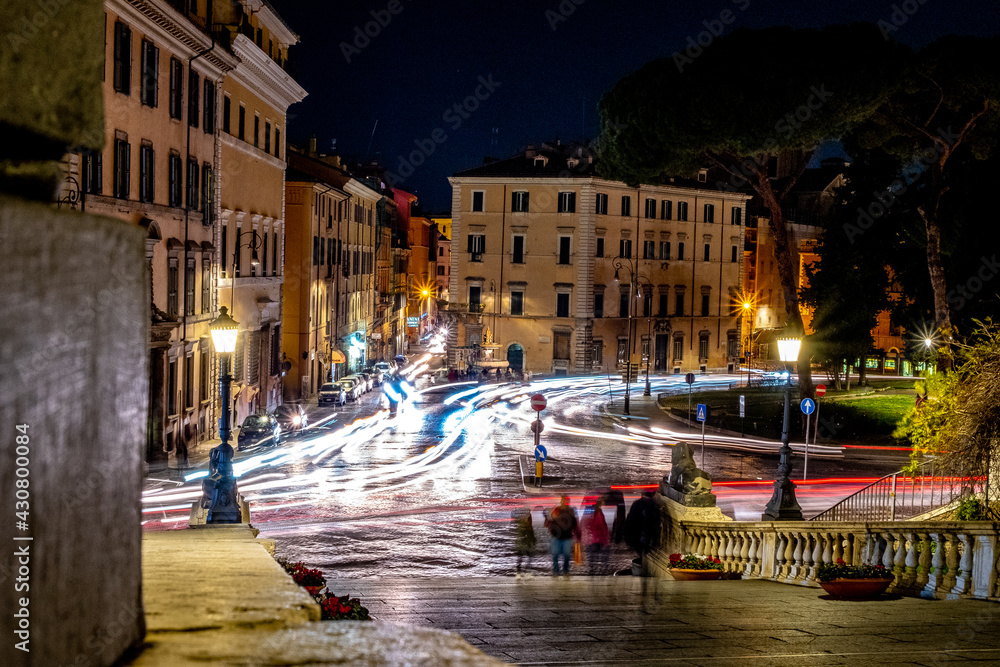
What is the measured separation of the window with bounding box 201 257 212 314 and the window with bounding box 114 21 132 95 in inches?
324

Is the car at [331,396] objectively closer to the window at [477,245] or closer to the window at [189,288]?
the window at [189,288]

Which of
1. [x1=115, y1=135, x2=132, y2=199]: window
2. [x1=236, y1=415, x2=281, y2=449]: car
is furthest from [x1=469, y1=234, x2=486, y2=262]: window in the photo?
[x1=115, y1=135, x2=132, y2=199]: window

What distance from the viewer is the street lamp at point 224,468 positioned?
1513 cm

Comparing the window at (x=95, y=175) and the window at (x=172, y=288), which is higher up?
the window at (x=95, y=175)

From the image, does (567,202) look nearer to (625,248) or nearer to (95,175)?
(625,248)

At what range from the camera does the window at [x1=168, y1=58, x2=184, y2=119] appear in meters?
30.8

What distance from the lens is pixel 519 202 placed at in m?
70.4

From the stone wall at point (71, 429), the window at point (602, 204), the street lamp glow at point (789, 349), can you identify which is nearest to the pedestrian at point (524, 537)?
the street lamp glow at point (789, 349)

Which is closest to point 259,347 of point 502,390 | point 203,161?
point 203,161

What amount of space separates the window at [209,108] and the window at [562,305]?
37701mm

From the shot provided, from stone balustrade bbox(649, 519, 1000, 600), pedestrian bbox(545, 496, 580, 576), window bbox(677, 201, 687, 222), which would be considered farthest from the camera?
window bbox(677, 201, 687, 222)

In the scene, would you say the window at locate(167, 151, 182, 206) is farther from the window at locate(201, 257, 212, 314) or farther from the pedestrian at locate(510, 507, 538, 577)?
the pedestrian at locate(510, 507, 538, 577)

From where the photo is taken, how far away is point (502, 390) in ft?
197

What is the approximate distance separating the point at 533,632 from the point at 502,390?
5118 centimetres
